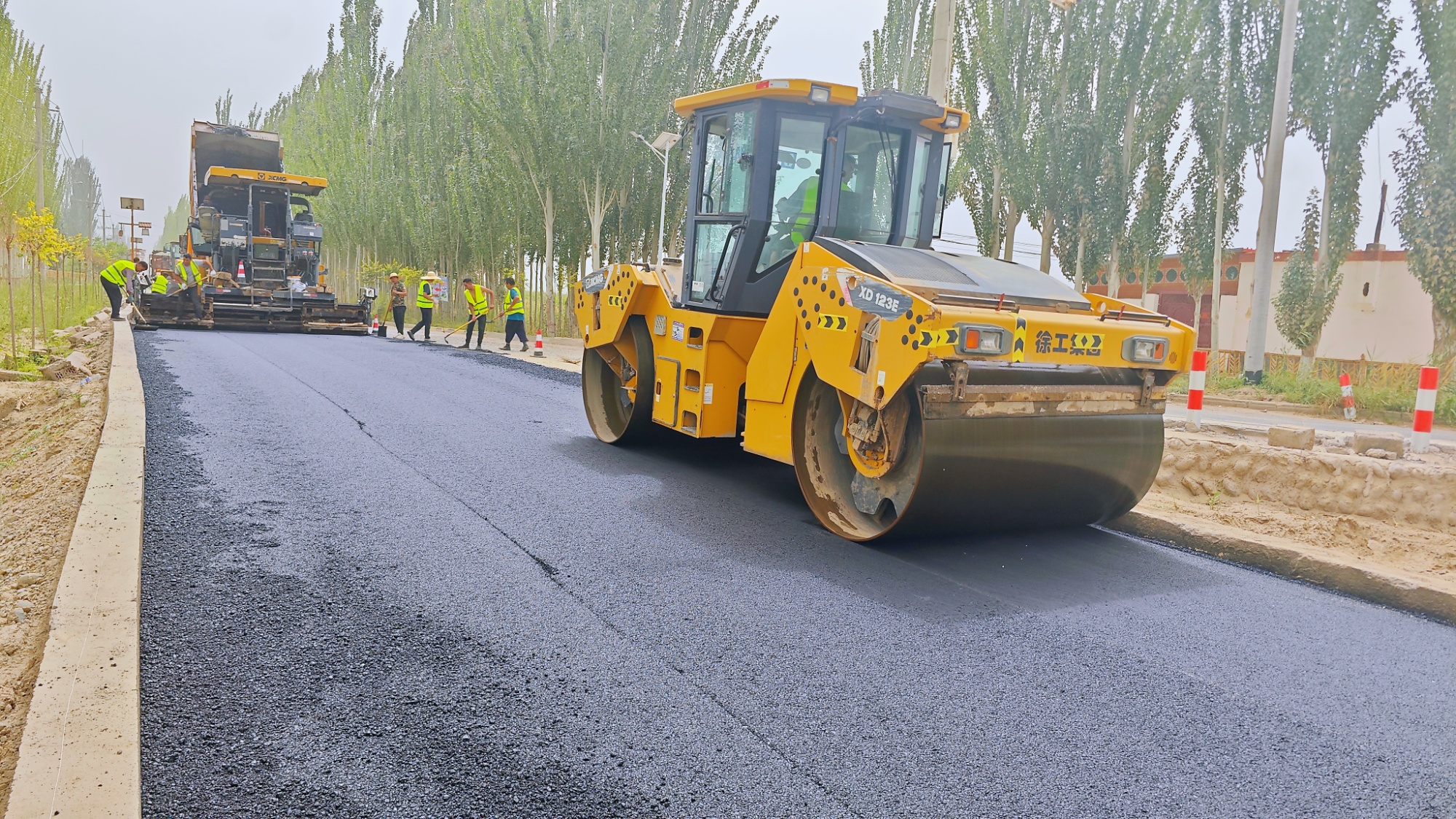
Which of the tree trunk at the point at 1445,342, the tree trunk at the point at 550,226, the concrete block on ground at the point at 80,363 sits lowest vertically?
the concrete block on ground at the point at 80,363

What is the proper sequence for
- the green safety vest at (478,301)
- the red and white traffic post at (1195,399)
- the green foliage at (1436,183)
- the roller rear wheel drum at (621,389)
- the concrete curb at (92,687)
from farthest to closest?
the green safety vest at (478,301)
the green foliage at (1436,183)
the red and white traffic post at (1195,399)
the roller rear wheel drum at (621,389)
the concrete curb at (92,687)

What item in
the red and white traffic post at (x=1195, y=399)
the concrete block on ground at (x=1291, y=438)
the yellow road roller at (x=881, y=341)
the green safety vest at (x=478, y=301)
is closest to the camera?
the yellow road roller at (x=881, y=341)

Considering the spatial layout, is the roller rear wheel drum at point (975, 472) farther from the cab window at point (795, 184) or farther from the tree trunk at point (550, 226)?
the tree trunk at point (550, 226)

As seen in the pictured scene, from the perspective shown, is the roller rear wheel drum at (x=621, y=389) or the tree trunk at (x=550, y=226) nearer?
the roller rear wheel drum at (x=621, y=389)

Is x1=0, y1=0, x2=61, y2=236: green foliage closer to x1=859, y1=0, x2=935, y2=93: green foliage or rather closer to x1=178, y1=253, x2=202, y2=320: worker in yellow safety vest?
x1=178, y1=253, x2=202, y2=320: worker in yellow safety vest

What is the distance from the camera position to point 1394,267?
2173cm

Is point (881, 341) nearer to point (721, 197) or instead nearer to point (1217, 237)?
point (721, 197)

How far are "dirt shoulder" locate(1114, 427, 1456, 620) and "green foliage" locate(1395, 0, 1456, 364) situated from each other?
7429 millimetres

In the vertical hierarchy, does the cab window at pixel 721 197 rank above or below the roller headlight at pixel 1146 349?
above

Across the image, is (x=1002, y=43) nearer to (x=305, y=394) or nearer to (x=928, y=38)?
(x=928, y=38)

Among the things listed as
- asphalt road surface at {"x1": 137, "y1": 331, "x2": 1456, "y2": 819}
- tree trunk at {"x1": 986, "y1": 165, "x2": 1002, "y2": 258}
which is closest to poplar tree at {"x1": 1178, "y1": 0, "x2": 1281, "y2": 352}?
tree trunk at {"x1": 986, "y1": 165, "x2": 1002, "y2": 258}

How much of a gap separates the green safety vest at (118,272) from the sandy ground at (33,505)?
9.50 meters

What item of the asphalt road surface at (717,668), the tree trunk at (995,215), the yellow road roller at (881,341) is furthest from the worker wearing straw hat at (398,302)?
the asphalt road surface at (717,668)

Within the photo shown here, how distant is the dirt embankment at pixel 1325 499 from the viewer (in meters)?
5.36
